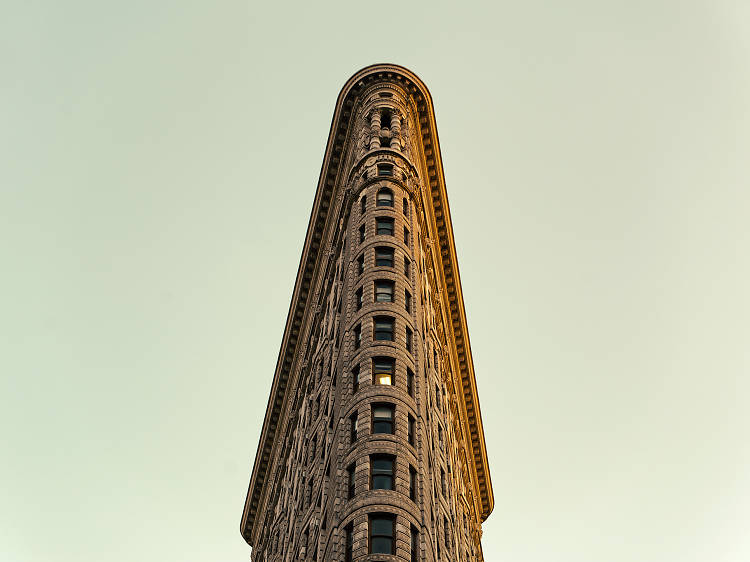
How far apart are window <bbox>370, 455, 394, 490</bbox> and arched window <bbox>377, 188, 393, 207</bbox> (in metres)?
27.2

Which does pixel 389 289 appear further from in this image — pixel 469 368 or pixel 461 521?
pixel 469 368

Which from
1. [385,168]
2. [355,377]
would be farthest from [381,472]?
[385,168]

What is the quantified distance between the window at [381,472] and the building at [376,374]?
77 millimetres

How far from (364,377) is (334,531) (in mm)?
10839

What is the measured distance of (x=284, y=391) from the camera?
105 meters

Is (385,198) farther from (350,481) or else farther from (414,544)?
(414,544)

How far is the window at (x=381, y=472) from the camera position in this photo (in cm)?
4903

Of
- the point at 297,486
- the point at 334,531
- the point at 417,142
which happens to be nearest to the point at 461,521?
the point at 297,486

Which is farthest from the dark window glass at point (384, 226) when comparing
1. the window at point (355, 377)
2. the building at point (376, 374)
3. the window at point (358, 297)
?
the window at point (355, 377)

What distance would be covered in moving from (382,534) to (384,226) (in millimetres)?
29421

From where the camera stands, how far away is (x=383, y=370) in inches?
2229

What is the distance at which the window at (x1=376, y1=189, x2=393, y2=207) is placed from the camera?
72.6m

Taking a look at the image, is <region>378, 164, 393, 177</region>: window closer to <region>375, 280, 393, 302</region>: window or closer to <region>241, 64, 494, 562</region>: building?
<region>241, 64, 494, 562</region>: building

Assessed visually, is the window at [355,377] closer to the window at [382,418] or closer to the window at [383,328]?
the window at [383,328]
